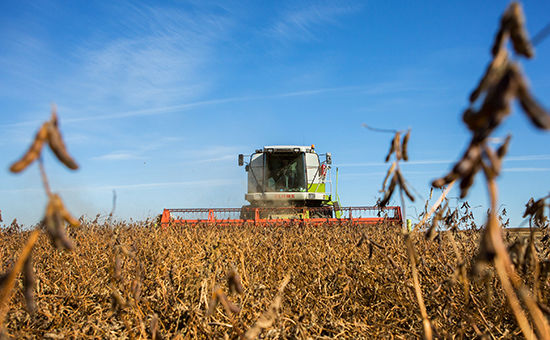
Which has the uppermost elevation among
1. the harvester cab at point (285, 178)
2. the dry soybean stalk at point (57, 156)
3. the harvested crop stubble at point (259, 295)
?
the harvester cab at point (285, 178)

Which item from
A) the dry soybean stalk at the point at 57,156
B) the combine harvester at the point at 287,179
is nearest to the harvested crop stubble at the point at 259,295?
the dry soybean stalk at the point at 57,156

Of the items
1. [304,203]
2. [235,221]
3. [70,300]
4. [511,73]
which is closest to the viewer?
[511,73]

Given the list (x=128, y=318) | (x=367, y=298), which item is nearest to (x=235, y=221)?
(x=367, y=298)

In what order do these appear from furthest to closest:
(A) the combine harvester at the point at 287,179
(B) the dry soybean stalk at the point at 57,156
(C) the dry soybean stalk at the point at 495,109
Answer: (A) the combine harvester at the point at 287,179
(B) the dry soybean stalk at the point at 57,156
(C) the dry soybean stalk at the point at 495,109

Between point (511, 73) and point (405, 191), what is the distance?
50 cm

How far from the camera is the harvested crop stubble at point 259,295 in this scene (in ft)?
8.12

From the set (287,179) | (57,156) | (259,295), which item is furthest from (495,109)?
(287,179)

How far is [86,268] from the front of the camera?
4188mm

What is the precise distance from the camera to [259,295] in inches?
108

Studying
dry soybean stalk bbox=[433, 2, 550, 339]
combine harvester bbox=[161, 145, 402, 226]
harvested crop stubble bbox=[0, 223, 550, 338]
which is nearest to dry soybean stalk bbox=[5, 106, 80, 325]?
dry soybean stalk bbox=[433, 2, 550, 339]

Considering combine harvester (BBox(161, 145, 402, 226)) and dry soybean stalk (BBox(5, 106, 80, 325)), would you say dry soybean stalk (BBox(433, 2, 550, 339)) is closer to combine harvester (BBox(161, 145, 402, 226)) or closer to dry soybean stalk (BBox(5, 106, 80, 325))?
dry soybean stalk (BBox(5, 106, 80, 325))

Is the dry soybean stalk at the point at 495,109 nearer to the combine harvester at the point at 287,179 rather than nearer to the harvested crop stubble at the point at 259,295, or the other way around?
the harvested crop stubble at the point at 259,295

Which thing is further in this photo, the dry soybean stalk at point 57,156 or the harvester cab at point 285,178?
the harvester cab at point 285,178

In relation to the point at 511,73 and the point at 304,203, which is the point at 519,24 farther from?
the point at 304,203
